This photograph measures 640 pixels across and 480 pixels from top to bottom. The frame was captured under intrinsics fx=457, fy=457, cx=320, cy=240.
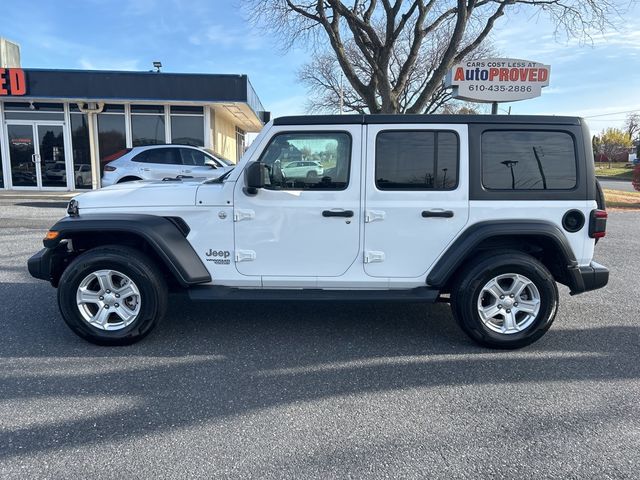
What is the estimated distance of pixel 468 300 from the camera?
3812 millimetres

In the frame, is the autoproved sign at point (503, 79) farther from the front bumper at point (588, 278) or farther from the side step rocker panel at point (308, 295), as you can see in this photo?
the side step rocker panel at point (308, 295)

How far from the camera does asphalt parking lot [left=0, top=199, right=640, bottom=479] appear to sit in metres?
2.47

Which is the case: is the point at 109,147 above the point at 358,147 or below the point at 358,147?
above

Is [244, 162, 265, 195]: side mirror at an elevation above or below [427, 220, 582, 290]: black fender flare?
above

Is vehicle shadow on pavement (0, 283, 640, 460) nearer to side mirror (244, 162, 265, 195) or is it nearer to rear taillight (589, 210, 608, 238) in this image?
rear taillight (589, 210, 608, 238)

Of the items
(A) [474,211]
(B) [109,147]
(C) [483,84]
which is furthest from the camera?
(B) [109,147]

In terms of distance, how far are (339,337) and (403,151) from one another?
1.74 m

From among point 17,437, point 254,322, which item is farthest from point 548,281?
point 17,437

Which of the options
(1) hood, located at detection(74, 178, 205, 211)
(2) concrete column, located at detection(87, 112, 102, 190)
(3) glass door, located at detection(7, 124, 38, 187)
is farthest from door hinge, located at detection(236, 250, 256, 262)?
(3) glass door, located at detection(7, 124, 38, 187)

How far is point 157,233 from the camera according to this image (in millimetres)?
3754

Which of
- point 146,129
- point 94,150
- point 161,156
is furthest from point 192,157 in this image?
point 94,150

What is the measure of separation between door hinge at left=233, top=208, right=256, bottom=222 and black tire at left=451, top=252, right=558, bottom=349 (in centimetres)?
184

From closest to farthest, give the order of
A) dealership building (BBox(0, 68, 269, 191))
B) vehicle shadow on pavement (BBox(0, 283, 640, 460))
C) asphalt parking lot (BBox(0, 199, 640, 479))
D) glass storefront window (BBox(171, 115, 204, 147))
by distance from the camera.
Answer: asphalt parking lot (BBox(0, 199, 640, 479))
vehicle shadow on pavement (BBox(0, 283, 640, 460))
dealership building (BBox(0, 68, 269, 191))
glass storefront window (BBox(171, 115, 204, 147))

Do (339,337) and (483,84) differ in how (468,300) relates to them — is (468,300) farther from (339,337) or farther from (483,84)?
(483,84)
